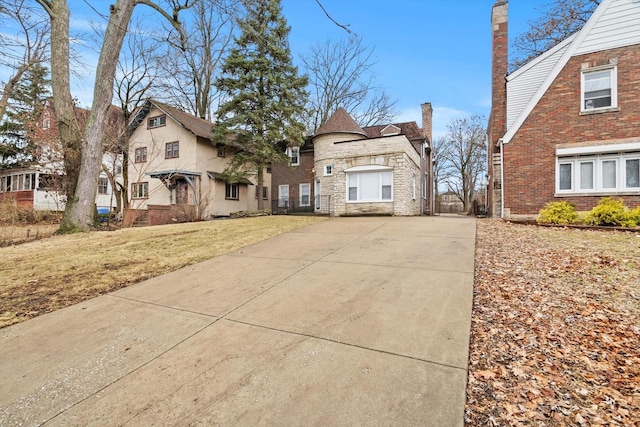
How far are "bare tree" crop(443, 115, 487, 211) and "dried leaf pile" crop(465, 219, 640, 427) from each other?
33.7 m

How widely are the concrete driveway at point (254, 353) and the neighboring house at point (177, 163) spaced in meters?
15.6

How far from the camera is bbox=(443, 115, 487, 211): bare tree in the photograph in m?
34.9

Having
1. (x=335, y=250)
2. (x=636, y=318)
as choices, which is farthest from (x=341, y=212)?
(x=636, y=318)

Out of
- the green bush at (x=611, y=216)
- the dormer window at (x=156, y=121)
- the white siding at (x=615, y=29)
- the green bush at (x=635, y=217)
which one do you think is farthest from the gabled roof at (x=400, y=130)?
the dormer window at (x=156, y=121)

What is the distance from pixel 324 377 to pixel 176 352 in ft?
5.00

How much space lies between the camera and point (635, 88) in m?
10.6

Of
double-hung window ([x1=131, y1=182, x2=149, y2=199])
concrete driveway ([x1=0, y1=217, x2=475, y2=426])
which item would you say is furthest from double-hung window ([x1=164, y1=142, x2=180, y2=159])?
concrete driveway ([x1=0, y1=217, x2=475, y2=426])

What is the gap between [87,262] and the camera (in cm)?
631

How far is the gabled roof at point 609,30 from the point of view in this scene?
10.6m

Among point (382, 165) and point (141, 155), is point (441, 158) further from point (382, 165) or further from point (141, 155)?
point (141, 155)

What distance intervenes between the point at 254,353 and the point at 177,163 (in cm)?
2095

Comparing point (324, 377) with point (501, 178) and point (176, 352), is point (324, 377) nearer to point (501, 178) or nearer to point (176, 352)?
point (176, 352)

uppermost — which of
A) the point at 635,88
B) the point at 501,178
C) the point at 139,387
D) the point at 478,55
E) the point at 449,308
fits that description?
the point at 478,55

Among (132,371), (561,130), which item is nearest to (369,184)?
(561,130)
